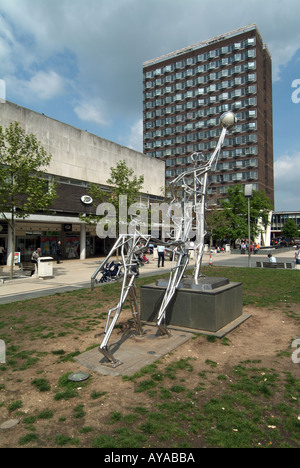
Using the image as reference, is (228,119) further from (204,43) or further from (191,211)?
(204,43)

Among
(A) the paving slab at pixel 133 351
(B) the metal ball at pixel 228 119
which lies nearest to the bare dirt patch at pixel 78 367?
(A) the paving slab at pixel 133 351

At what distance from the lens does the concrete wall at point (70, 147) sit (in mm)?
26425

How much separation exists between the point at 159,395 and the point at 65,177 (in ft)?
91.1

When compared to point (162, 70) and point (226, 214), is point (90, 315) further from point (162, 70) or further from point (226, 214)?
point (162, 70)

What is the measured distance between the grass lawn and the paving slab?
18 centimetres

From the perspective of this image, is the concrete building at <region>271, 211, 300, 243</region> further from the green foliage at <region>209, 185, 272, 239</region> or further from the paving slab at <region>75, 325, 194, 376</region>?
the paving slab at <region>75, 325, 194, 376</region>

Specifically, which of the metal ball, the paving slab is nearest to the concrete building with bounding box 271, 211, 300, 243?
the metal ball

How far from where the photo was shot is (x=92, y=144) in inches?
1304

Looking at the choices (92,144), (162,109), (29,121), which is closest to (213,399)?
(29,121)

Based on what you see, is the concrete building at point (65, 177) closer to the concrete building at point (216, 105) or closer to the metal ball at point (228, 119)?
the metal ball at point (228, 119)

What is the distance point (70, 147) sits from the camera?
100ft

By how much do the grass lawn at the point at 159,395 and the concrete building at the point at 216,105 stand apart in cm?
6237

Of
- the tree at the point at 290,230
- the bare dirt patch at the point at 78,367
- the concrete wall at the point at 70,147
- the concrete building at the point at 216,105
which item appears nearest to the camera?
the bare dirt patch at the point at 78,367

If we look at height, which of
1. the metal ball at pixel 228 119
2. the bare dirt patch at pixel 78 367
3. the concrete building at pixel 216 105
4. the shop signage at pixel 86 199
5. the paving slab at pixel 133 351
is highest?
the concrete building at pixel 216 105
